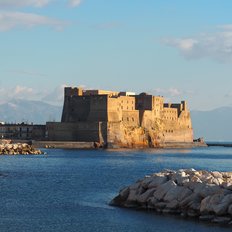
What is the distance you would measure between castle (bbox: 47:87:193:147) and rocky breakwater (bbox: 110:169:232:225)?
2185 inches

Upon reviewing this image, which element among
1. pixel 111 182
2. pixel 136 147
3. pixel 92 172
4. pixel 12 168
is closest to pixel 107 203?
pixel 111 182

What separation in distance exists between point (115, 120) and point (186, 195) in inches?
2410

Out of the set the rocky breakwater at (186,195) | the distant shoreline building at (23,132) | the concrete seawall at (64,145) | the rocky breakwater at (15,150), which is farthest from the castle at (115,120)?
the rocky breakwater at (186,195)

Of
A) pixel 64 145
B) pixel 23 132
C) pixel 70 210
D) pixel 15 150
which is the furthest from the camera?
pixel 23 132

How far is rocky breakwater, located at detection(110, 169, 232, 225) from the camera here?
20.2 metres

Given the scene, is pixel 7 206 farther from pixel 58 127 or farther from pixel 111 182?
pixel 58 127

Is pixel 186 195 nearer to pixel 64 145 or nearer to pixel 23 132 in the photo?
pixel 64 145

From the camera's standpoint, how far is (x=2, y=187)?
29.8 metres

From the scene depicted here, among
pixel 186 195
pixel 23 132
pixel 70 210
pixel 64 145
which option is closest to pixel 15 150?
pixel 64 145

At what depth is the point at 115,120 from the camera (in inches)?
3260

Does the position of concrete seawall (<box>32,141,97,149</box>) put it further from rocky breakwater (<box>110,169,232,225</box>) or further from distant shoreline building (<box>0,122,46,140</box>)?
rocky breakwater (<box>110,169,232,225</box>)

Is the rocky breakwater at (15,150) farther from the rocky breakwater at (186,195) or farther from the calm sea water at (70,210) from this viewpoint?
the rocky breakwater at (186,195)

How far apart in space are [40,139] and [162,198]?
6336cm

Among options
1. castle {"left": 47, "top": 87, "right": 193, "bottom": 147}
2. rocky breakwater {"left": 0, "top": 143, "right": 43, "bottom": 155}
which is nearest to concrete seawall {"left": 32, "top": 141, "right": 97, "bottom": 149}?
castle {"left": 47, "top": 87, "right": 193, "bottom": 147}
